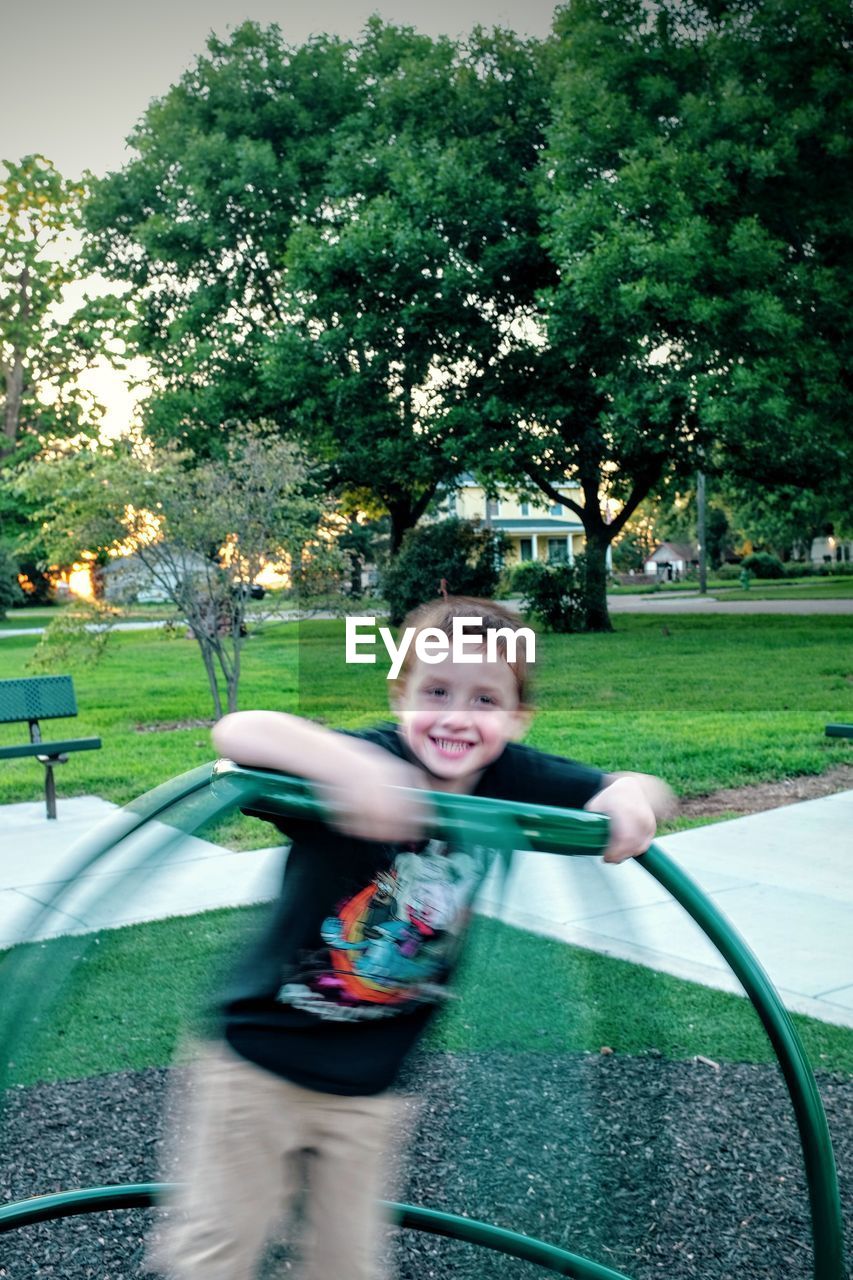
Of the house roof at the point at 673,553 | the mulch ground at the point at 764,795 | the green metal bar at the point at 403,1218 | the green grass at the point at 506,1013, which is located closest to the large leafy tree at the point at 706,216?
the mulch ground at the point at 764,795

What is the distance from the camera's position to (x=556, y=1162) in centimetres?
303

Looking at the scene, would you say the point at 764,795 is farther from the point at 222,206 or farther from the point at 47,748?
the point at 222,206

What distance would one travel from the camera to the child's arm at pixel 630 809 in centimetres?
148

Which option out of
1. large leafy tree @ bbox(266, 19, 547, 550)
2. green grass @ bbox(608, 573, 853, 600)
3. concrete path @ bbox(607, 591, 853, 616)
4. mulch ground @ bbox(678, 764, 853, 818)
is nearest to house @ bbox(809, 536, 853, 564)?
green grass @ bbox(608, 573, 853, 600)

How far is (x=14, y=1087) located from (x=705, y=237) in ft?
50.9

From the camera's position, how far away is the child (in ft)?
5.49

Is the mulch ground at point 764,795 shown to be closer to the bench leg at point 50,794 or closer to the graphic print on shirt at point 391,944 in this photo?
the bench leg at point 50,794

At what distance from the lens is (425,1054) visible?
11.8 ft

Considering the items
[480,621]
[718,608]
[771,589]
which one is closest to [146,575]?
[480,621]

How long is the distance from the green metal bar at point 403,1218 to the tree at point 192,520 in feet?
27.5

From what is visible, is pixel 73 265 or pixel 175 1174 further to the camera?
pixel 73 265

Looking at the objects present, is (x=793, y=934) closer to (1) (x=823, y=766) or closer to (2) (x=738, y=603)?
(1) (x=823, y=766)

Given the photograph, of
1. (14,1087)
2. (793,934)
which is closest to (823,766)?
(793,934)

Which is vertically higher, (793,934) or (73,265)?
(73,265)
